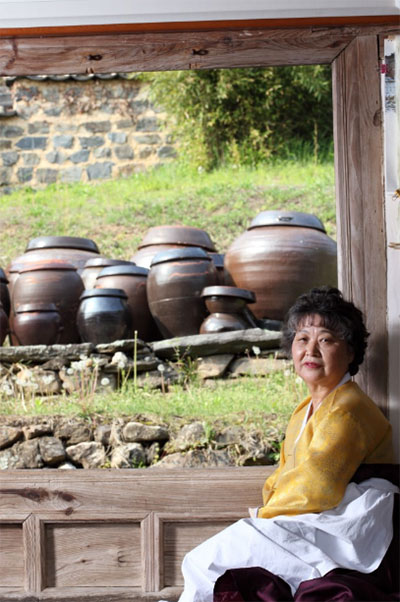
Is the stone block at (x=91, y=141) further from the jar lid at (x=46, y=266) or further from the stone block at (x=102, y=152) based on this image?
the jar lid at (x=46, y=266)

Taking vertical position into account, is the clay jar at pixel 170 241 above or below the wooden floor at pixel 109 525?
above

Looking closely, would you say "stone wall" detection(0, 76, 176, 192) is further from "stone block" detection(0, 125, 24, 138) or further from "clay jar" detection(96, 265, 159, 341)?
"clay jar" detection(96, 265, 159, 341)

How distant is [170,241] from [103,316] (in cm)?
85

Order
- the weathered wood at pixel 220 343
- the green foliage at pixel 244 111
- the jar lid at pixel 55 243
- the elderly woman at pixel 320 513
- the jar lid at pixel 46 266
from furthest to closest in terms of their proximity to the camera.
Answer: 1. the green foliage at pixel 244 111
2. the jar lid at pixel 55 243
3. the jar lid at pixel 46 266
4. the weathered wood at pixel 220 343
5. the elderly woman at pixel 320 513

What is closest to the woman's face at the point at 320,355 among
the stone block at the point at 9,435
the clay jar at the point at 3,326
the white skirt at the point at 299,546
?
the white skirt at the point at 299,546

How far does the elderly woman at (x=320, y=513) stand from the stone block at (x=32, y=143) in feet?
20.5

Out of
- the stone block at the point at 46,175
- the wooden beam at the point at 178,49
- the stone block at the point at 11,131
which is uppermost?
the stone block at the point at 11,131

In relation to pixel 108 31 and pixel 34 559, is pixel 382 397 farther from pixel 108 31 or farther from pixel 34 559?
pixel 108 31

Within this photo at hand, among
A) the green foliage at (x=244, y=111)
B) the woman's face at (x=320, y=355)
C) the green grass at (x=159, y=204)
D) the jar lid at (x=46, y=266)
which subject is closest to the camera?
the woman's face at (x=320, y=355)

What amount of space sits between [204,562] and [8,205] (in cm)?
599

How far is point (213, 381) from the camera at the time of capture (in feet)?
16.0

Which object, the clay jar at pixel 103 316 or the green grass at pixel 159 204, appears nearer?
the clay jar at pixel 103 316

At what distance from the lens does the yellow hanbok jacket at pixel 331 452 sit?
2.14 m

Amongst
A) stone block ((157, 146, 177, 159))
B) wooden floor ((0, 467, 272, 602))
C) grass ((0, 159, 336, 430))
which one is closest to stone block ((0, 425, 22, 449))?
wooden floor ((0, 467, 272, 602))
